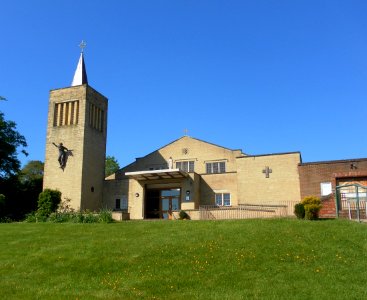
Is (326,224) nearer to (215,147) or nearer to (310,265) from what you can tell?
(310,265)

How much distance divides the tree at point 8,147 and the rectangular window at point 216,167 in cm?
1943

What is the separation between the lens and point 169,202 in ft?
114

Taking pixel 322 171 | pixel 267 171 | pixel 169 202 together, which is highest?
pixel 267 171

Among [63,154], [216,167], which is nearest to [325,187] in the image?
[216,167]

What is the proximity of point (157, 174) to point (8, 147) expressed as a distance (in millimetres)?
17664

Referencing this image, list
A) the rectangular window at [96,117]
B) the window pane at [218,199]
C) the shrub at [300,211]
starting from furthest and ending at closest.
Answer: the rectangular window at [96,117]
the window pane at [218,199]
the shrub at [300,211]

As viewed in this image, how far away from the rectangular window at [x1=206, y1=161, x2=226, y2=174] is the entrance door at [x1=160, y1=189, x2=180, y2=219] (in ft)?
15.1

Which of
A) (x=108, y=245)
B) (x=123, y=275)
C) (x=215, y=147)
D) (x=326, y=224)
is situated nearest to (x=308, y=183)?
(x=215, y=147)

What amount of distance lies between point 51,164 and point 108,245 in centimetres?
2116

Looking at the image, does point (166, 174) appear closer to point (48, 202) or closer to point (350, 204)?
point (48, 202)

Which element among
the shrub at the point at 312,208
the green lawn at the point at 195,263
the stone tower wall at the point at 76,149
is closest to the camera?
the green lawn at the point at 195,263

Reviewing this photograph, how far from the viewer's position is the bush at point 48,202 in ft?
97.1

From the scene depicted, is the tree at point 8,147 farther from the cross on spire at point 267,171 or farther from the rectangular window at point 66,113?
the cross on spire at point 267,171

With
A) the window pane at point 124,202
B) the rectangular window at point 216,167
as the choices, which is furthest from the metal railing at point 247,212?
the window pane at point 124,202
